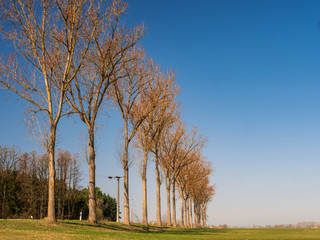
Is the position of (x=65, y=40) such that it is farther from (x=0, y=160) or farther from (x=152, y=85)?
(x=0, y=160)

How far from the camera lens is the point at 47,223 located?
19359mm

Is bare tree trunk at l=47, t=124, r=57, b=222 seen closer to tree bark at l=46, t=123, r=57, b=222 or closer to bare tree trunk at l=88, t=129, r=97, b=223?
tree bark at l=46, t=123, r=57, b=222

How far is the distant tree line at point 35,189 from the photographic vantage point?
191 ft

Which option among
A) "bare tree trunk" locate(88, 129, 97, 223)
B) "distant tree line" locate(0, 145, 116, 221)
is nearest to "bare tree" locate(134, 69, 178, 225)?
"bare tree trunk" locate(88, 129, 97, 223)

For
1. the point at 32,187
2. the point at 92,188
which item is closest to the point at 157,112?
the point at 92,188

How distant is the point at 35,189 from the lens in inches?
2443

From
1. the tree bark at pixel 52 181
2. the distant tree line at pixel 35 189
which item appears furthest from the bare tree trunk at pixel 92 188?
the distant tree line at pixel 35 189

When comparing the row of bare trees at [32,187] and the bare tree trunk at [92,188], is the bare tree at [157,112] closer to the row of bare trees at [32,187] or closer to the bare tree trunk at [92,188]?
the bare tree trunk at [92,188]

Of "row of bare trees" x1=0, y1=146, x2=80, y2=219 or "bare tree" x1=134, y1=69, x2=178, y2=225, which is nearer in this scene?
"bare tree" x1=134, y1=69, x2=178, y2=225

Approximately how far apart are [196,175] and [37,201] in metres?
30.9

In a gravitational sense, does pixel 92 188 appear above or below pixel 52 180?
below

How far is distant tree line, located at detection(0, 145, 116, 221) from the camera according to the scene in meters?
58.3

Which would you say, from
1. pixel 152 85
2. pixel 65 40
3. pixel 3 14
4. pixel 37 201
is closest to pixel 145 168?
pixel 152 85

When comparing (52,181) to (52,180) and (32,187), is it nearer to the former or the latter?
(52,180)
